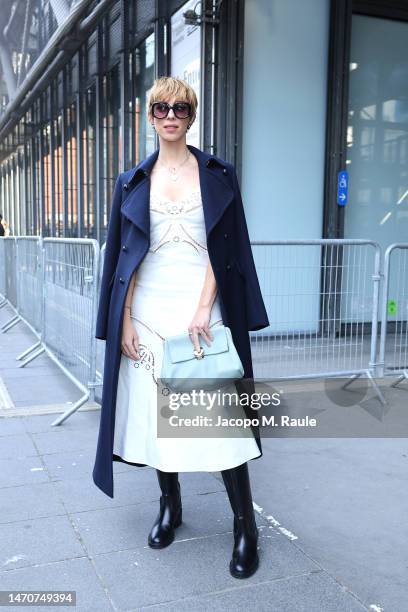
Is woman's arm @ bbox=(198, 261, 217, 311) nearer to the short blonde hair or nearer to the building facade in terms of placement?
the short blonde hair

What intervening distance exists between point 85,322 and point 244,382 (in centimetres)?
271

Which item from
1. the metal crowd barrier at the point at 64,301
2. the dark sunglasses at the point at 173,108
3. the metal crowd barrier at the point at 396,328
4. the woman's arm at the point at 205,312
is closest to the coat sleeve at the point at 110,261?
the dark sunglasses at the point at 173,108

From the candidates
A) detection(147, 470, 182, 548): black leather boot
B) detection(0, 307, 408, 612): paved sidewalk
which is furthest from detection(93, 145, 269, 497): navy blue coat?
detection(0, 307, 408, 612): paved sidewalk

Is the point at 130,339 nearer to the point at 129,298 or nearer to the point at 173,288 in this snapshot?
the point at 129,298

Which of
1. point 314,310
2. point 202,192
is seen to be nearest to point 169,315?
point 202,192

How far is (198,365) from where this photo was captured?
2.51m

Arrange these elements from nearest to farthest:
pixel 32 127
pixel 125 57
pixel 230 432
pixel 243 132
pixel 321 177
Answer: pixel 230 432, pixel 243 132, pixel 321 177, pixel 125 57, pixel 32 127

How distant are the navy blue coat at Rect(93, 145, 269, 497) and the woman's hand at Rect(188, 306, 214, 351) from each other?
9 centimetres

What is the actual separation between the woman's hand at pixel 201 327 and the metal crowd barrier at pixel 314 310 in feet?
8.39

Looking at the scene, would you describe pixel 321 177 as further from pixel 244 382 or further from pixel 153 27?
pixel 244 382

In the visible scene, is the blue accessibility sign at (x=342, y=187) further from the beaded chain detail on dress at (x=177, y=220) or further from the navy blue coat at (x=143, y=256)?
the beaded chain detail on dress at (x=177, y=220)

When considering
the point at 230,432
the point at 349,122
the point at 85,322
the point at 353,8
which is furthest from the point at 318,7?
the point at 230,432

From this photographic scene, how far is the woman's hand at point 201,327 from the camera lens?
255 cm

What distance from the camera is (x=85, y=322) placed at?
5176 mm
